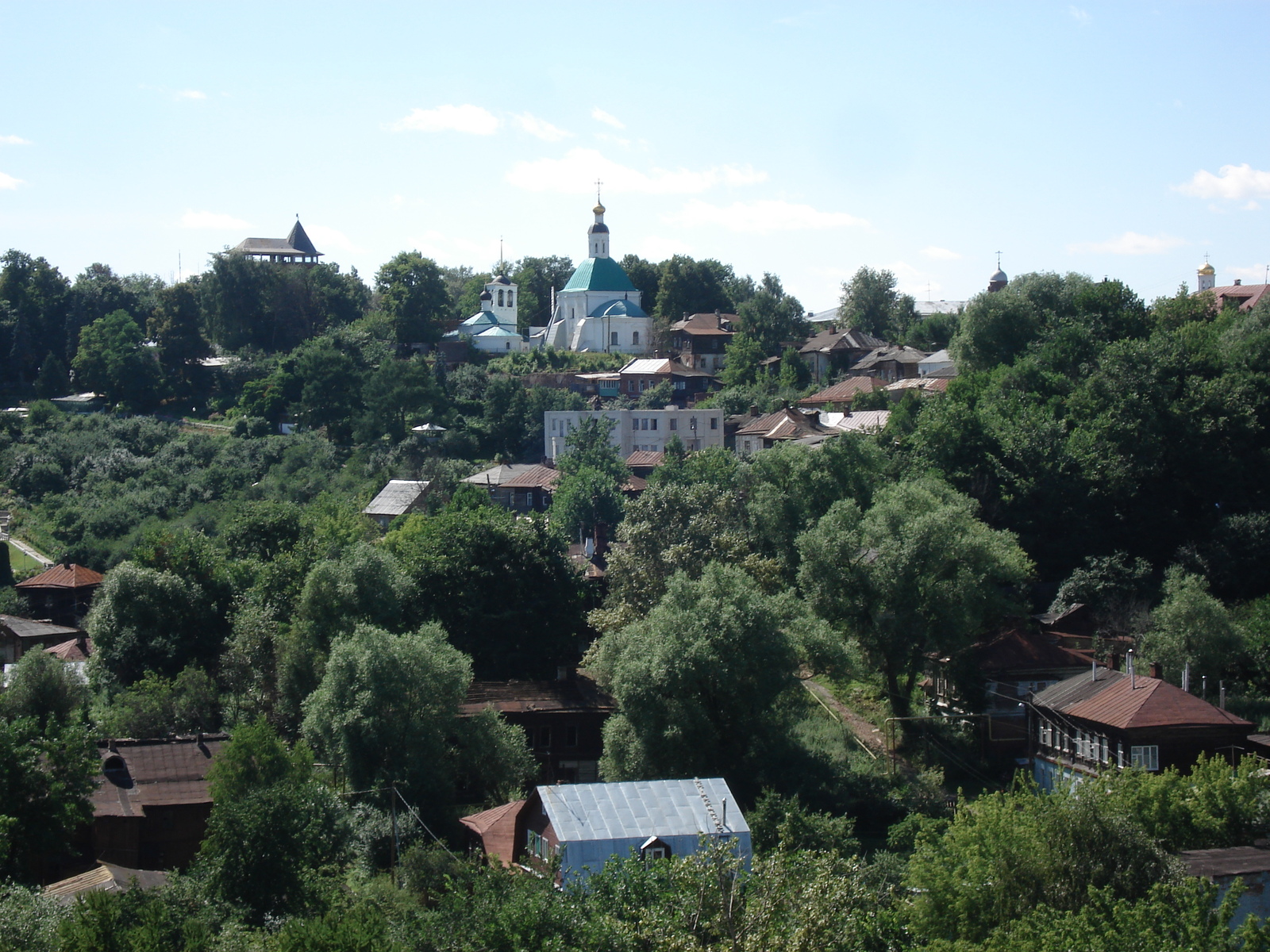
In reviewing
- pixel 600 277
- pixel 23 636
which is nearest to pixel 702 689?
pixel 23 636

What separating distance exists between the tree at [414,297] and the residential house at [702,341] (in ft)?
44.5

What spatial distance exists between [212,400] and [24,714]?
4138cm

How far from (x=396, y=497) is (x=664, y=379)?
700 inches

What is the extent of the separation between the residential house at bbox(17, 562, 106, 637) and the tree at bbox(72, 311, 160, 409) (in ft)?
74.1

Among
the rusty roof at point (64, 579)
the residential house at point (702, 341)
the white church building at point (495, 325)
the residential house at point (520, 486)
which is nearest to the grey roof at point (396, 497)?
the residential house at point (520, 486)

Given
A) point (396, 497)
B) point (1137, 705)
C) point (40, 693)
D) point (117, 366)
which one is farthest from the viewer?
point (117, 366)

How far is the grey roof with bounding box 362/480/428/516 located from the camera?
53.1 meters

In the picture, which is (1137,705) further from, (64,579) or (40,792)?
(64,579)

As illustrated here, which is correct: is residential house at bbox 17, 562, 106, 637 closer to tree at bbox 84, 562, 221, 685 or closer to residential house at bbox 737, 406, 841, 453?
tree at bbox 84, 562, 221, 685

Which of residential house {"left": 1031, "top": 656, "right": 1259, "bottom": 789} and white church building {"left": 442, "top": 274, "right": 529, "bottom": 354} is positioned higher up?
white church building {"left": 442, "top": 274, "right": 529, "bottom": 354}

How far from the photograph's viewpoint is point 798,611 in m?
30.6

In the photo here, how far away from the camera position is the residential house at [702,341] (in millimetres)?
72125

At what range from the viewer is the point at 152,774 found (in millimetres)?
29125

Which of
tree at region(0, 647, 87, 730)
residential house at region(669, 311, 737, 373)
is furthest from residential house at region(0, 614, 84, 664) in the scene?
residential house at region(669, 311, 737, 373)
